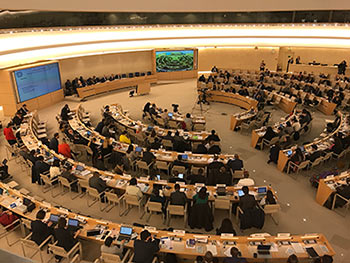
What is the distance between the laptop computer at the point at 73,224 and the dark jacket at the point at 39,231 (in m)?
0.55

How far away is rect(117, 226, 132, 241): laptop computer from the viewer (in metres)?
7.07

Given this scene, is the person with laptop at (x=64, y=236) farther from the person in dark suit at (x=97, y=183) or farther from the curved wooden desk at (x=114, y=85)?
the curved wooden desk at (x=114, y=85)

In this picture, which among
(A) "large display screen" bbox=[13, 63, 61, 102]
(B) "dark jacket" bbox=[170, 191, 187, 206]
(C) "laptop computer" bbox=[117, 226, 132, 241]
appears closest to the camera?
(C) "laptop computer" bbox=[117, 226, 132, 241]

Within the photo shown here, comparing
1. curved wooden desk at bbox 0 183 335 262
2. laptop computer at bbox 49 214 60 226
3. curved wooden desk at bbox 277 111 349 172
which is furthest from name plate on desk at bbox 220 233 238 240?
curved wooden desk at bbox 277 111 349 172

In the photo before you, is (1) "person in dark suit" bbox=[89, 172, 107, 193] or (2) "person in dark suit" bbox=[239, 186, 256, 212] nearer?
(2) "person in dark suit" bbox=[239, 186, 256, 212]

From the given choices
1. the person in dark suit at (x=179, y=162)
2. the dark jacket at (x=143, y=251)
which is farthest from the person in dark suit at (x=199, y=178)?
the dark jacket at (x=143, y=251)

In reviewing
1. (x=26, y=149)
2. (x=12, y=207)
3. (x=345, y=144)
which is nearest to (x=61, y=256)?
(x=12, y=207)

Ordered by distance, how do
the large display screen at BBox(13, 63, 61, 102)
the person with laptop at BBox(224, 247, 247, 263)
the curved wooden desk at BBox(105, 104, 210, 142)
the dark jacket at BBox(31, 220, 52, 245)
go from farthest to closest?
the large display screen at BBox(13, 63, 61, 102)
the curved wooden desk at BBox(105, 104, 210, 142)
the dark jacket at BBox(31, 220, 52, 245)
the person with laptop at BBox(224, 247, 247, 263)

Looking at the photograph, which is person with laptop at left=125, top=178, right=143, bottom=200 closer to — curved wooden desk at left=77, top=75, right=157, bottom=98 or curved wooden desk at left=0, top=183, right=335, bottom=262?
curved wooden desk at left=0, top=183, right=335, bottom=262

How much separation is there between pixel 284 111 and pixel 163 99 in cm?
807

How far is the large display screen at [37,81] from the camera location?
17641 millimetres

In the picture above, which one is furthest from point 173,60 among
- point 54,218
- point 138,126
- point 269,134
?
point 54,218

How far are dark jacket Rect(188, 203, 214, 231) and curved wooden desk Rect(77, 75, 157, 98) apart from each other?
48.4 ft

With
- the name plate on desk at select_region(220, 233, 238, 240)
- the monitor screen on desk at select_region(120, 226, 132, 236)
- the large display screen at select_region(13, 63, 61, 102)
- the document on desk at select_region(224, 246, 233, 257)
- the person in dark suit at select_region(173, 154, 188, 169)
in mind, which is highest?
the large display screen at select_region(13, 63, 61, 102)
